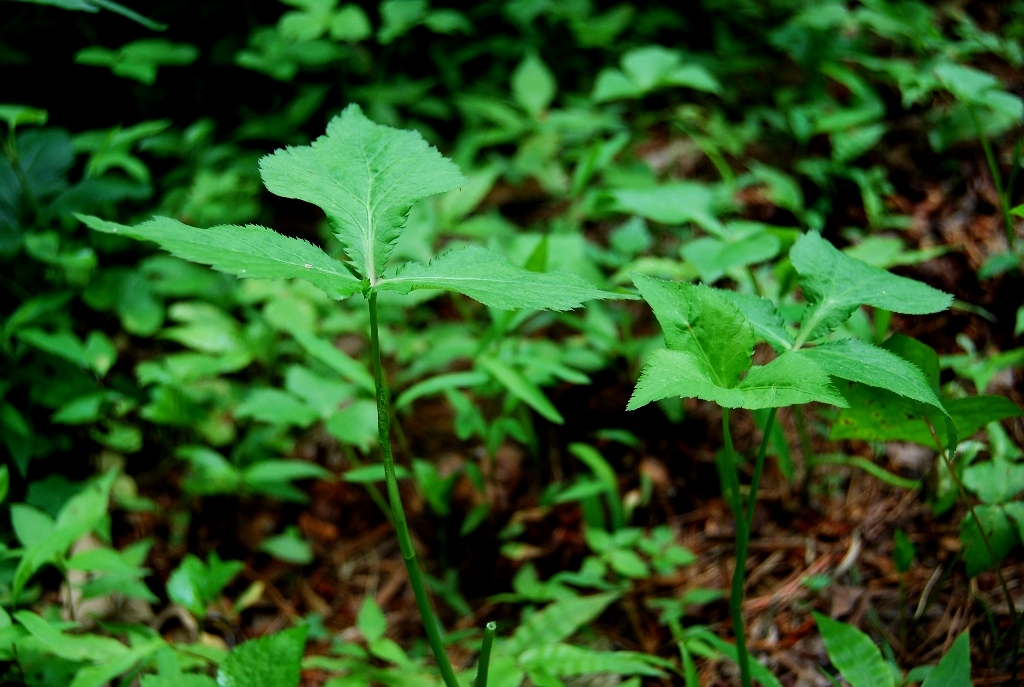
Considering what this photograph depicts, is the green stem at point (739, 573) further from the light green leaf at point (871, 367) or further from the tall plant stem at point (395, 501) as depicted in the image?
the tall plant stem at point (395, 501)

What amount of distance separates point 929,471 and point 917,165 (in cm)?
151

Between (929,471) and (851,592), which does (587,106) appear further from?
(851,592)

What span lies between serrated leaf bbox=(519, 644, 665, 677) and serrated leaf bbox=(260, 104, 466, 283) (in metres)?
0.89

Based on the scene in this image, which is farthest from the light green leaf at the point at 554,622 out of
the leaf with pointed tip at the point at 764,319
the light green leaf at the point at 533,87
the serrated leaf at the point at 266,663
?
the light green leaf at the point at 533,87

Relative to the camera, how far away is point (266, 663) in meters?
1.20

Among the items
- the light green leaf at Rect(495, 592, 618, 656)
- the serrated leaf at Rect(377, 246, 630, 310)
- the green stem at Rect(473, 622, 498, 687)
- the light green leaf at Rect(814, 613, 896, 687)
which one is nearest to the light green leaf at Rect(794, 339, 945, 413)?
the serrated leaf at Rect(377, 246, 630, 310)

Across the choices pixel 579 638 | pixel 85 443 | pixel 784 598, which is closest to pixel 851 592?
pixel 784 598

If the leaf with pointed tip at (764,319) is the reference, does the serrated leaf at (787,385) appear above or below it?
above

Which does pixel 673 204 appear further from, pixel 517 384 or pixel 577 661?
pixel 577 661

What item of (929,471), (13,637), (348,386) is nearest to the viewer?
→ (13,637)

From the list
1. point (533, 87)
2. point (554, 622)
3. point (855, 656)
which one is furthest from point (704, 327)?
point (533, 87)

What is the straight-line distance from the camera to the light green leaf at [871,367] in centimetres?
103

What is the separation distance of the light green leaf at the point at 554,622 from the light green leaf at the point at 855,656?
512 mm

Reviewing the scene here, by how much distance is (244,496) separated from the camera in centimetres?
222
